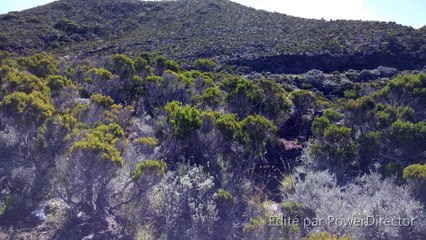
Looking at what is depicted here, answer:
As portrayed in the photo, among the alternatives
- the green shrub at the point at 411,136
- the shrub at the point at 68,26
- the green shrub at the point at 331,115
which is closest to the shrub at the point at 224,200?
the green shrub at the point at 411,136

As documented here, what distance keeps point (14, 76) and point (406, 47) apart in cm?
2733

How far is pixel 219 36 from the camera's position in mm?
33219

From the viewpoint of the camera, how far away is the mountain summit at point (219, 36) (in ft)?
93.7

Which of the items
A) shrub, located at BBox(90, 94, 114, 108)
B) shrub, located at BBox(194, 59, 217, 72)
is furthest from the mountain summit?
shrub, located at BBox(90, 94, 114, 108)

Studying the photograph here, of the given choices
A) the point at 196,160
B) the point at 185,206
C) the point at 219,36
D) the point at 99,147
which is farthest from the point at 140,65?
the point at 219,36

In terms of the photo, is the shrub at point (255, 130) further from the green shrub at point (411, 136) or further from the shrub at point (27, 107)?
the shrub at point (27, 107)

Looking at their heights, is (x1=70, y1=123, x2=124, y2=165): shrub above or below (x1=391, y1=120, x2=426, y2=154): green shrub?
above

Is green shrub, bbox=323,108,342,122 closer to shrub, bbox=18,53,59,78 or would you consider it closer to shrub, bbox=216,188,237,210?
shrub, bbox=216,188,237,210

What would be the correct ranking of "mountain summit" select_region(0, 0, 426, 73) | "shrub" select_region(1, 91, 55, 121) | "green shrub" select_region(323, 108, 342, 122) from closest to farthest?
1. "shrub" select_region(1, 91, 55, 121)
2. "green shrub" select_region(323, 108, 342, 122)
3. "mountain summit" select_region(0, 0, 426, 73)

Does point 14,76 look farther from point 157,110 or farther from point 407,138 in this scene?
point 407,138

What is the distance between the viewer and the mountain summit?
93.7ft

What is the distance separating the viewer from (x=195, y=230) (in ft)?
20.8

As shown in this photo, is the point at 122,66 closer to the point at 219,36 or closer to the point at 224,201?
the point at 224,201

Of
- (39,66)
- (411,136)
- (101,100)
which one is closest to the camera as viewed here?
(411,136)
